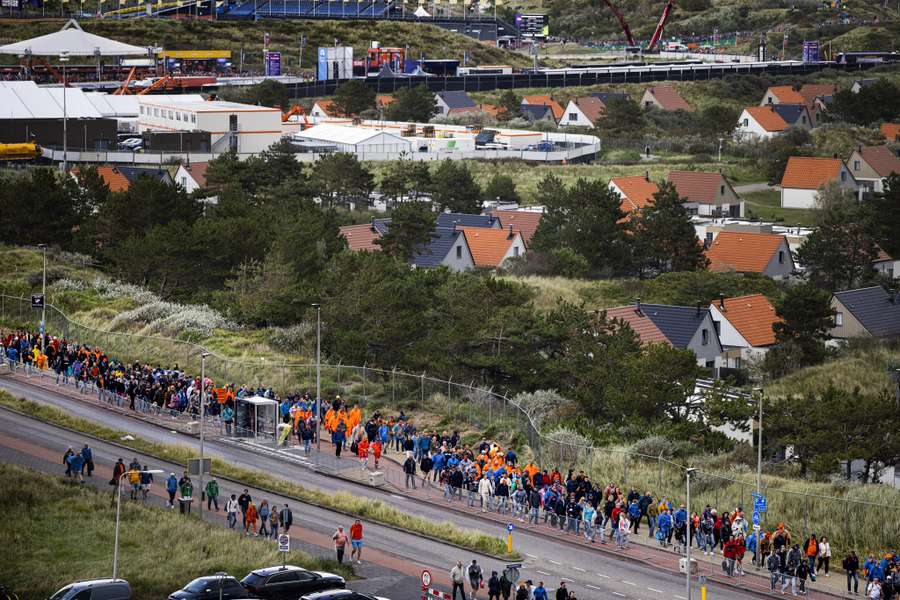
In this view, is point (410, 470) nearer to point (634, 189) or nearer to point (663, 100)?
point (634, 189)

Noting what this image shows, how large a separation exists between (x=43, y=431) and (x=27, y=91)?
81.8m

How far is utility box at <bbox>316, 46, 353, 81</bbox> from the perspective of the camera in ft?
552

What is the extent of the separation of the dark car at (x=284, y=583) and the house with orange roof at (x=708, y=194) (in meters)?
77.2

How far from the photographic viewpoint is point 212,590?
34.0 meters

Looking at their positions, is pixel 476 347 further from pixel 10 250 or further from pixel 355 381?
pixel 10 250

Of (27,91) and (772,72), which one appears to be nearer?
(27,91)

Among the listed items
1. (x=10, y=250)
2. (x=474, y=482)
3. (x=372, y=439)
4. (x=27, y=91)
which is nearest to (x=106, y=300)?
(x=10, y=250)

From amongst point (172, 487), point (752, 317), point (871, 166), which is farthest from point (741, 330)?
point (871, 166)

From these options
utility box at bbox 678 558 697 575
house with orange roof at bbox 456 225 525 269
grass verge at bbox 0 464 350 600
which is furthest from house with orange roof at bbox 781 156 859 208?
utility box at bbox 678 558 697 575

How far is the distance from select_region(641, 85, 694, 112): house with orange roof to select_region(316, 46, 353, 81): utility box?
33768 millimetres

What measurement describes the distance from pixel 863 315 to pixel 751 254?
14645mm

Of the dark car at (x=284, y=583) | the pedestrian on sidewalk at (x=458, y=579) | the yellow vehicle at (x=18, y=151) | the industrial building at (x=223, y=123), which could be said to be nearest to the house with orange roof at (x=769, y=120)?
the industrial building at (x=223, y=123)

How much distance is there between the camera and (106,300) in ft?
239

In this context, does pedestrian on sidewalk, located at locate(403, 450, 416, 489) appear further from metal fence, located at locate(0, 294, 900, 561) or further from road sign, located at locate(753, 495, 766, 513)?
road sign, located at locate(753, 495, 766, 513)
